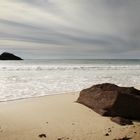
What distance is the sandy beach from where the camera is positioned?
5.91 metres

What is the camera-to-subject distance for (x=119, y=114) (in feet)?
24.4

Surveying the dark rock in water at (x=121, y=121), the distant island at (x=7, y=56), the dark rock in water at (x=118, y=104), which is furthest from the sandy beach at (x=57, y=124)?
the distant island at (x=7, y=56)

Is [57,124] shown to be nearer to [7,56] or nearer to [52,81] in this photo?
[52,81]

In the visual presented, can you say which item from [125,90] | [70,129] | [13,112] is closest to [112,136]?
[70,129]

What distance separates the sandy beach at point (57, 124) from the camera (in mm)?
5914

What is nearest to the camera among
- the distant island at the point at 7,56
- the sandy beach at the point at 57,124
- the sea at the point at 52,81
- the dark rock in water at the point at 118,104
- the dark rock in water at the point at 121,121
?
the sandy beach at the point at 57,124

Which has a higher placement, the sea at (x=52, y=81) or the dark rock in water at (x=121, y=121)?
the dark rock in water at (x=121, y=121)

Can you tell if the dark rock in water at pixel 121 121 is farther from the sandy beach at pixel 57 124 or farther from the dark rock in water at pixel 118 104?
the dark rock in water at pixel 118 104

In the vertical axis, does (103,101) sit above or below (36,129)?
above

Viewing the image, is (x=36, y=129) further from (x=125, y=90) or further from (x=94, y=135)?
(x=125, y=90)

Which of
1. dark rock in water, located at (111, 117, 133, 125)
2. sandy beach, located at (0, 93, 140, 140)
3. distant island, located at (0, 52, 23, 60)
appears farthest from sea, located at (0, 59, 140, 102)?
distant island, located at (0, 52, 23, 60)

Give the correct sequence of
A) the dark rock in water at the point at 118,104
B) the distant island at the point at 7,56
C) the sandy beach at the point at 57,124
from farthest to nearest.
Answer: the distant island at the point at 7,56, the dark rock in water at the point at 118,104, the sandy beach at the point at 57,124

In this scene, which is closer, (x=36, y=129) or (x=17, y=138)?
(x=17, y=138)

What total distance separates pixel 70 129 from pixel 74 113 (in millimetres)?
1652
